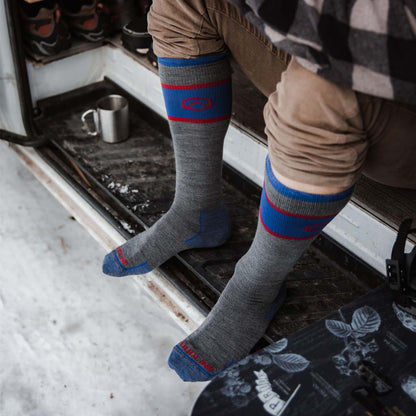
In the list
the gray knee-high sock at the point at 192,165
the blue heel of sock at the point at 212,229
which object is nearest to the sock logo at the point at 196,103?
the gray knee-high sock at the point at 192,165

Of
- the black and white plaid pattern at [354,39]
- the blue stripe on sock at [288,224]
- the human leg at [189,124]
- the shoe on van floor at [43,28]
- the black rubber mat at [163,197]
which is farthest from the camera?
the shoe on van floor at [43,28]

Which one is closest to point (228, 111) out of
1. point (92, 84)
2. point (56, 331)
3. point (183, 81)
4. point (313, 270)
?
point (183, 81)

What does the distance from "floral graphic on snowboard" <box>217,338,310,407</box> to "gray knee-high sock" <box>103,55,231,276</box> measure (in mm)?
394

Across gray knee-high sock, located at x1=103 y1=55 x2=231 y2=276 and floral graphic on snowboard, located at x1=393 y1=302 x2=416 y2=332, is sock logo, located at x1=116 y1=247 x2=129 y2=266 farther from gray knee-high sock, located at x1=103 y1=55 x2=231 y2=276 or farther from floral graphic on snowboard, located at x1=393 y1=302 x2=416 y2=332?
floral graphic on snowboard, located at x1=393 y1=302 x2=416 y2=332

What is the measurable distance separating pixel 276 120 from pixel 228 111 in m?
0.34

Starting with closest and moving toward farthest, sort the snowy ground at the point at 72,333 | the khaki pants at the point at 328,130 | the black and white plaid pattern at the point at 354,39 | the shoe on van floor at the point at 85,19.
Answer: the black and white plaid pattern at the point at 354,39 → the khaki pants at the point at 328,130 → the snowy ground at the point at 72,333 → the shoe on van floor at the point at 85,19

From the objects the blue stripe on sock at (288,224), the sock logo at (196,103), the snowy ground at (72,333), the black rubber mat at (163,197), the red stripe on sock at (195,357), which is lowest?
the snowy ground at (72,333)

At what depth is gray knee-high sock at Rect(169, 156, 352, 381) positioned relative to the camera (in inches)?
32.9

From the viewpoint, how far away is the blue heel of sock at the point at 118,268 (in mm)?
1231

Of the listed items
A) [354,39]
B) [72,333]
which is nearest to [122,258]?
[72,333]

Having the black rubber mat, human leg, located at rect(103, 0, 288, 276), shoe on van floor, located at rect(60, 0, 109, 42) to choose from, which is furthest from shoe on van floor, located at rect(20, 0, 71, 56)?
human leg, located at rect(103, 0, 288, 276)

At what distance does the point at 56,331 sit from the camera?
120 centimetres

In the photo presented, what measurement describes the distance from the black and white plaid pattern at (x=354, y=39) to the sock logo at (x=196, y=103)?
13.6 inches

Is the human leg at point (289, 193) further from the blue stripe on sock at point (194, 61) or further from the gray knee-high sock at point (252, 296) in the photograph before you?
the blue stripe on sock at point (194, 61)
